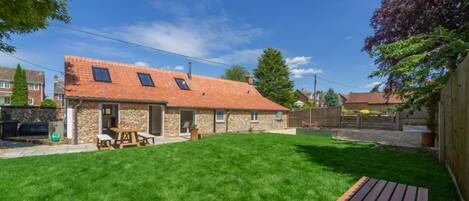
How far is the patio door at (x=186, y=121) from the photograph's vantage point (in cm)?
1765

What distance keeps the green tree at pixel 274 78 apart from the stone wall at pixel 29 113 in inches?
938

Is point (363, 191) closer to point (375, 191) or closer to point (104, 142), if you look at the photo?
point (375, 191)

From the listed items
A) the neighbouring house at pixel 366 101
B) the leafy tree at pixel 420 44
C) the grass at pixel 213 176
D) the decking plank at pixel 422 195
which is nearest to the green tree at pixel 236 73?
the neighbouring house at pixel 366 101

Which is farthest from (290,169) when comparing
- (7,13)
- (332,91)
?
(332,91)

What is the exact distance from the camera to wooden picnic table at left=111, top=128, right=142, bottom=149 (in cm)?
1170

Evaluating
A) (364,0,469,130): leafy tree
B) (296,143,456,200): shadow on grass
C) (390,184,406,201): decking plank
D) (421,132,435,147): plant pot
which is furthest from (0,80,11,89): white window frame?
(390,184,406,201): decking plank

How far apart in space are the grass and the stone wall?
15258mm

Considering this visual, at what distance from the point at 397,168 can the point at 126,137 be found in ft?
36.6

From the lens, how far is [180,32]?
20.4m

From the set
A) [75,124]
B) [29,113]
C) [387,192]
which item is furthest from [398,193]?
[29,113]

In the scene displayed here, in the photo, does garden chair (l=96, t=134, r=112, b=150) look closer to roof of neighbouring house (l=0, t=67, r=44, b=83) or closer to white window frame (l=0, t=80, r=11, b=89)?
roof of neighbouring house (l=0, t=67, r=44, b=83)

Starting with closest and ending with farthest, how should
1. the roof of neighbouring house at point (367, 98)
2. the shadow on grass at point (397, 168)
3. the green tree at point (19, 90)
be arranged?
the shadow on grass at point (397, 168)
the green tree at point (19, 90)
the roof of neighbouring house at point (367, 98)

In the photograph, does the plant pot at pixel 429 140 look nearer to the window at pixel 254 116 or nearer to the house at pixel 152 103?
the house at pixel 152 103

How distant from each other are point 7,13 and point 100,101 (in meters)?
8.46
